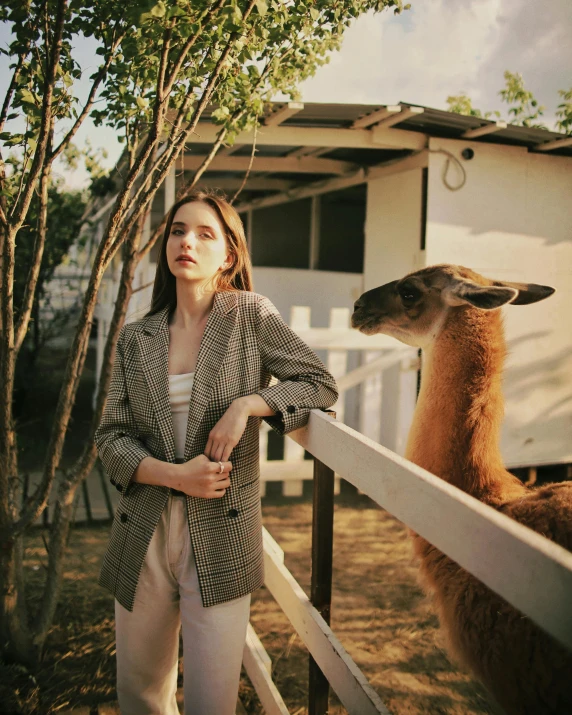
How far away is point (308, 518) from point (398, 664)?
89.7 inches

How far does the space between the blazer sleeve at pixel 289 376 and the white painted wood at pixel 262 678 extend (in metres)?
1.13

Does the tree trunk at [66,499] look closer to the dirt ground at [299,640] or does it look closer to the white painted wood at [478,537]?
the dirt ground at [299,640]

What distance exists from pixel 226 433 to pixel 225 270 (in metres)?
0.72

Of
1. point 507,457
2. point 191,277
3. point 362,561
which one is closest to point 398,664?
point 362,561

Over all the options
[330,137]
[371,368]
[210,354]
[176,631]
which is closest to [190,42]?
[210,354]

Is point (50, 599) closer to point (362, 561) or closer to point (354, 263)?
point (362, 561)

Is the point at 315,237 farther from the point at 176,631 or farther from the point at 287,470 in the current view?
the point at 176,631

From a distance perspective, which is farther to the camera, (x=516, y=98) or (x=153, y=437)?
(x=516, y=98)

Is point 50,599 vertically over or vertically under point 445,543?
under

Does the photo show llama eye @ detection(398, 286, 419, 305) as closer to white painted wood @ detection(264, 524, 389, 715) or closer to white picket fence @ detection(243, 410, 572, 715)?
white picket fence @ detection(243, 410, 572, 715)

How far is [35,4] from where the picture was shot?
2.13 meters

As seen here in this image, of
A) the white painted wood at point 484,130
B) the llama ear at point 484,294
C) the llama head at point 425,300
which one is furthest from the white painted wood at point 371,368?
the llama ear at point 484,294

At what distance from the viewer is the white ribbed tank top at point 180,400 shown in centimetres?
185

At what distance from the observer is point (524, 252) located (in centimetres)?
614
